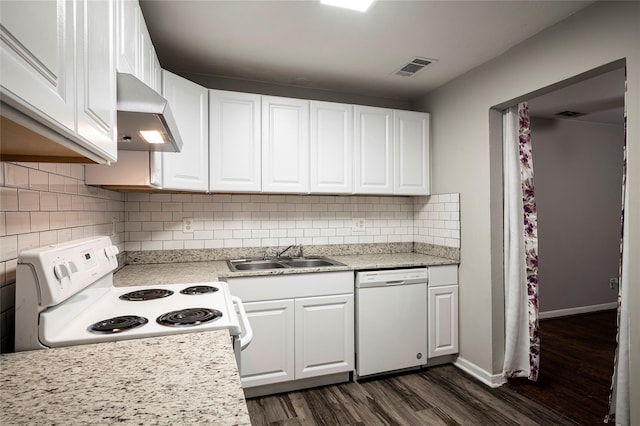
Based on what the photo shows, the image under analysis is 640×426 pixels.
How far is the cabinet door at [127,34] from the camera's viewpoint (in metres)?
1.27

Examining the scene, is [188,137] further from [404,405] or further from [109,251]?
[404,405]

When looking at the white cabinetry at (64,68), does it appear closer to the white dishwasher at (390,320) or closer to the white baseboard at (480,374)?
the white dishwasher at (390,320)

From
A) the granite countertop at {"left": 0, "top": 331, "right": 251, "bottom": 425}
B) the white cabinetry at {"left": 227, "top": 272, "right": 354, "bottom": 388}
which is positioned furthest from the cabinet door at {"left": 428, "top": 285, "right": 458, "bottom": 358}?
the granite countertop at {"left": 0, "top": 331, "right": 251, "bottom": 425}

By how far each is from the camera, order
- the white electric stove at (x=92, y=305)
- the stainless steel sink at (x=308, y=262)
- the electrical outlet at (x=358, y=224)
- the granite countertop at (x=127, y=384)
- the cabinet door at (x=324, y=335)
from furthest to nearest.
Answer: the electrical outlet at (x=358, y=224) → the stainless steel sink at (x=308, y=262) → the cabinet door at (x=324, y=335) → the white electric stove at (x=92, y=305) → the granite countertop at (x=127, y=384)

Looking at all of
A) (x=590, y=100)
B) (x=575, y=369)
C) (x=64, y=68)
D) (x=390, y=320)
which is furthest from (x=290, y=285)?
(x=590, y=100)

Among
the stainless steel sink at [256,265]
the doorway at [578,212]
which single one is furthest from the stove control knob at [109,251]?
the doorway at [578,212]

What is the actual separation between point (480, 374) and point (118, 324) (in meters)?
2.59

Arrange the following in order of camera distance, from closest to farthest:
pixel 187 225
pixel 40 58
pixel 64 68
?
1. pixel 40 58
2. pixel 64 68
3. pixel 187 225

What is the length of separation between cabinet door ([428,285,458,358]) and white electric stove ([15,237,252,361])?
1.85 meters

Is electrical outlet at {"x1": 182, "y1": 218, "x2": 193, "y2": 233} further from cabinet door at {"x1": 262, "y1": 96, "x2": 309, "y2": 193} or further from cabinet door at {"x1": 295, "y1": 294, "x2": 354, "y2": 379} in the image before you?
cabinet door at {"x1": 295, "y1": 294, "x2": 354, "y2": 379}

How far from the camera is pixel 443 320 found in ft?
9.68

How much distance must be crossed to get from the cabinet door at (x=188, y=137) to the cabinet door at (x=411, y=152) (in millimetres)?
1619

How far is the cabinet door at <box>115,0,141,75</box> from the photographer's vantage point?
4.18 ft

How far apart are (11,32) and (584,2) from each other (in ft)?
8.13
